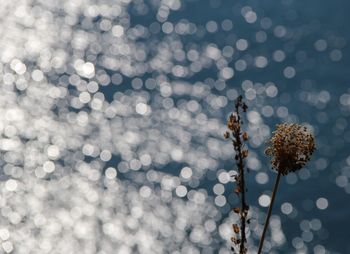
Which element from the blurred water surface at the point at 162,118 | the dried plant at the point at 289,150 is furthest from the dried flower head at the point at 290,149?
the blurred water surface at the point at 162,118

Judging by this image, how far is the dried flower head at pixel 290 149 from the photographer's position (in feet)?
8.00

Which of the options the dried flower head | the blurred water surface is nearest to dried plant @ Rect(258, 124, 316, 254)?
the dried flower head

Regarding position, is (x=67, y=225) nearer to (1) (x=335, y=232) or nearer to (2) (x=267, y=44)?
(1) (x=335, y=232)

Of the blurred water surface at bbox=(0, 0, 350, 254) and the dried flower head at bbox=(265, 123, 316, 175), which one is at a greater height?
the dried flower head at bbox=(265, 123, 316, 175)

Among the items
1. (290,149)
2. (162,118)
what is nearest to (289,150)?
(290,149)

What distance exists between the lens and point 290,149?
2.48m

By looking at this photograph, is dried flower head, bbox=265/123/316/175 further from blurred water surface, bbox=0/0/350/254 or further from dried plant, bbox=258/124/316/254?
blurred water surface, bbox=0/0/350/254

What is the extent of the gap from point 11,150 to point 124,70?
1542cm

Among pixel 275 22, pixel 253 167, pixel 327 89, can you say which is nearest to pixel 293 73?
pixel 327 89

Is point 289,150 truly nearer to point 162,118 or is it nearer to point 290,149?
point 290,149

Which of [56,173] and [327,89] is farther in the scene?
[327,89]

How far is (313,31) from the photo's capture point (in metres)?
67.3

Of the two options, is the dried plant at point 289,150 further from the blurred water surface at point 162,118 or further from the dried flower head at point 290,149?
the blurred water surface at point 162,118

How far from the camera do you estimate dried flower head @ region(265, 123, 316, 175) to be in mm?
2438
